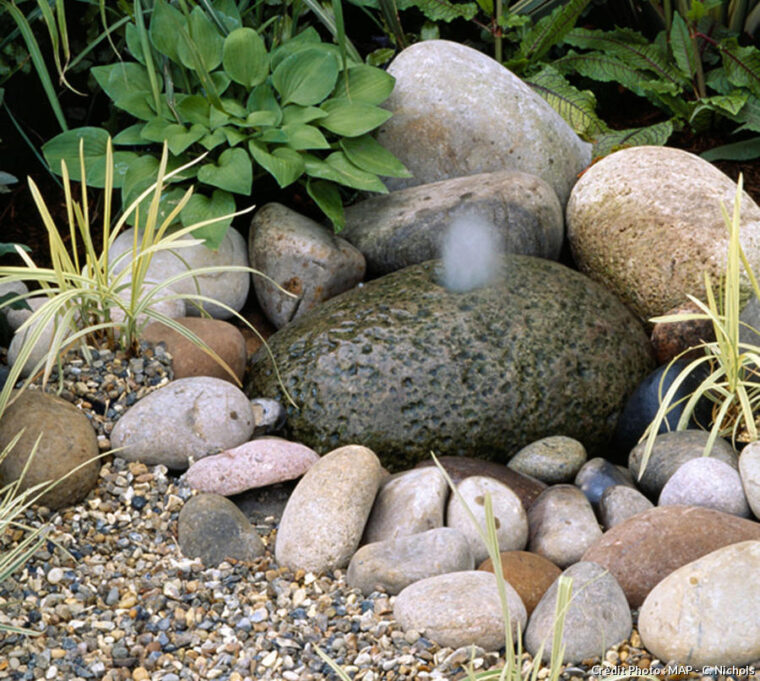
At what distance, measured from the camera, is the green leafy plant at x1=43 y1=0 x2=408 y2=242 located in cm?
351

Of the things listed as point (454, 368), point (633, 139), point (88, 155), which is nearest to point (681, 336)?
point (454, 368)

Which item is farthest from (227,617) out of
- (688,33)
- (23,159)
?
(688,33)

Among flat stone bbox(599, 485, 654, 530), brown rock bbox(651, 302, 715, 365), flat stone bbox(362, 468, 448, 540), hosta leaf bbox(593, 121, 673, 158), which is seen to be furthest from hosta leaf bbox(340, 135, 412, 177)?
flat stone bbox(599, 485, 654, 530)

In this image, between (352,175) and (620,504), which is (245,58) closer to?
(352,175)

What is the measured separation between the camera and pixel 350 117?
3.74m

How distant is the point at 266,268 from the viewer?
3.70m

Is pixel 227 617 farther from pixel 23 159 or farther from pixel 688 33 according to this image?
pixel 688 33

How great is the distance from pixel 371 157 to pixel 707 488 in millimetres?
1879

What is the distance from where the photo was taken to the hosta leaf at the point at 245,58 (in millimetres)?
3590

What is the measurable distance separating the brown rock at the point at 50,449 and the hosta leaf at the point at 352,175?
4.73ft

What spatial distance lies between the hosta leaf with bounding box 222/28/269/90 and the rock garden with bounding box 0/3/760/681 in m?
0.02

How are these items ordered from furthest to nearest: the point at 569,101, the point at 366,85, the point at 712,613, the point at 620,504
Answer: the point at 569,101 < the point at 366,85 < the point at 620,504 < the point at 712,613

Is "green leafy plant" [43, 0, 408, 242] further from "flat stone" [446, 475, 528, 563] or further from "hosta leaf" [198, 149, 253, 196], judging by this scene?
"flat stone" [446, 475, 528, 563]

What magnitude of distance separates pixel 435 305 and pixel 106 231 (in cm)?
Result: 113
